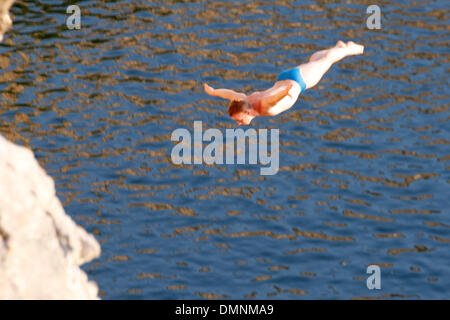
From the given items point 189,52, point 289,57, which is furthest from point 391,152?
point 189,52

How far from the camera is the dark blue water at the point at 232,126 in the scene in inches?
971

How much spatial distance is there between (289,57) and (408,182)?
21.9ft

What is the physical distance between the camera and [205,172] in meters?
28.2

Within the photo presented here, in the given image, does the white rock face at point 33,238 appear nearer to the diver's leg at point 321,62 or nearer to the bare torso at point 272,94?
the bare torso at point 272,94
